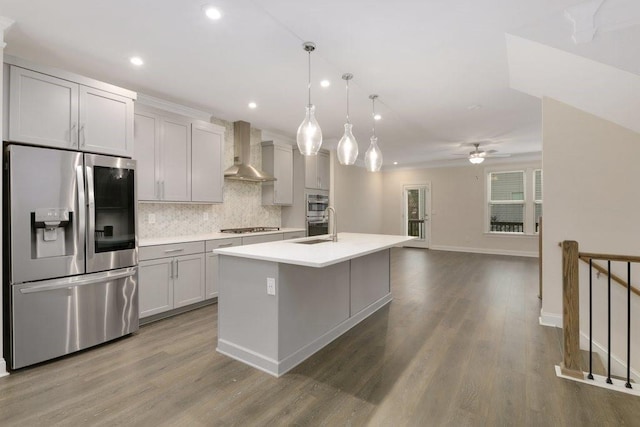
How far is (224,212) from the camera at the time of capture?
471 cm

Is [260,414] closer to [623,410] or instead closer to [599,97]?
[623,410]

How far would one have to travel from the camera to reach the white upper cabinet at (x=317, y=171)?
564 centimetres

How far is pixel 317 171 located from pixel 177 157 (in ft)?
8.98

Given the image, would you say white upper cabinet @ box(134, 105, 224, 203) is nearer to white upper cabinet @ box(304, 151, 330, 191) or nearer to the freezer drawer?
the freezer drawer

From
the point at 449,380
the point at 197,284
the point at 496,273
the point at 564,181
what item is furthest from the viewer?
the point at 496,273

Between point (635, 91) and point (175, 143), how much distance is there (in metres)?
4.40

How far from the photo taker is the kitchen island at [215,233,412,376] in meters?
2.30

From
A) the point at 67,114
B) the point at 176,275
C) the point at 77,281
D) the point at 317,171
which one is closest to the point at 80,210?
the point at 77,281

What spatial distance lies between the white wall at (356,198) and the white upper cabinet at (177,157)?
287cm

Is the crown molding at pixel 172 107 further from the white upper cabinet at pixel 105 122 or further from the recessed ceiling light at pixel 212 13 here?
the recessed ceiling light at pixel 212 13

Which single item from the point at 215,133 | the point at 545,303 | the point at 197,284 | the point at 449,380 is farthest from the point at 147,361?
the point at 545,303

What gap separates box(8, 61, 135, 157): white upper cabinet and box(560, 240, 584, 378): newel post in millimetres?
3928

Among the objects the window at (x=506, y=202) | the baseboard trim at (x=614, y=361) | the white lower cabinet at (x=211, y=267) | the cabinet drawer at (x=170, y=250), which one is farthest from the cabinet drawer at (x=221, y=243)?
the window at (x=506, y=202)

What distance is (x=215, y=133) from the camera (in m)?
4.22
